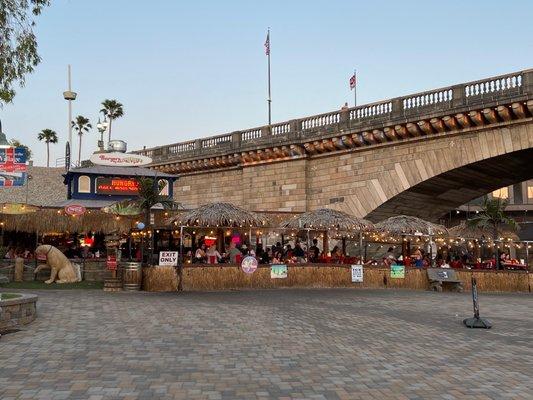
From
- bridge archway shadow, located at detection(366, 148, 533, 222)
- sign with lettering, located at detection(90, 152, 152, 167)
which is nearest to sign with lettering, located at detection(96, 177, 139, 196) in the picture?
sign with lettering, located at detection(90, 152, 152, 167)

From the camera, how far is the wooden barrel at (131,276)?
18.5m

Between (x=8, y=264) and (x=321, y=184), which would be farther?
(x=321, y=184)

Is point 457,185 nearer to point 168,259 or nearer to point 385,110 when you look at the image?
point 385,110

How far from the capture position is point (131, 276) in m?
18.6

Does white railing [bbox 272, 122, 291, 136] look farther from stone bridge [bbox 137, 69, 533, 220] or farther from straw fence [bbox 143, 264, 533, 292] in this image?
straw fence [bbox 143, 264, 533, 292]

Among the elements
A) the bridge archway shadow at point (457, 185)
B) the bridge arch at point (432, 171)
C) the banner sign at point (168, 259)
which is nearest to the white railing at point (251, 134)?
the bridge arch at point (432, 171)

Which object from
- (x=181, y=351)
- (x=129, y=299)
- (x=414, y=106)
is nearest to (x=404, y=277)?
(x=414, y=106)

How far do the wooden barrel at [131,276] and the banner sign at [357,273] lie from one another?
26.4 ft

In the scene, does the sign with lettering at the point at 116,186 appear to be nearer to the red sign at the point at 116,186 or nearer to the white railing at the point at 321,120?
the red sign at the point at 116,186

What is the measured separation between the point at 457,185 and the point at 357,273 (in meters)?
10.2

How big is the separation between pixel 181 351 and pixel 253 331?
232cm

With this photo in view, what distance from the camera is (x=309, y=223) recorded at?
21.2 metres

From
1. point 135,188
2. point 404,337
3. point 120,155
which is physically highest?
point 120,155

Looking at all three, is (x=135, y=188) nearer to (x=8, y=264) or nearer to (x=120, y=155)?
(x=120, y=155)
